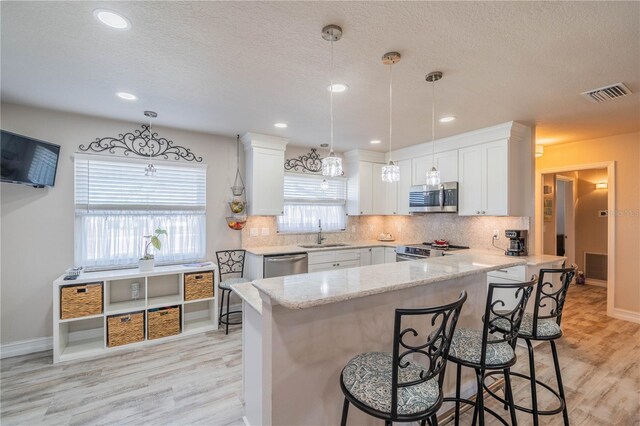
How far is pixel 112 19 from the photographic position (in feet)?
5.68

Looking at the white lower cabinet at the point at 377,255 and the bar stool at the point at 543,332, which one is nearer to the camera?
the bar stool at the point at 543,332

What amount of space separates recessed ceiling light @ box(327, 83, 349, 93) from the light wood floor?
2.73m

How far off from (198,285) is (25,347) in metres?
1.80

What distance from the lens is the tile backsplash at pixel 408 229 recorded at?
169 inches

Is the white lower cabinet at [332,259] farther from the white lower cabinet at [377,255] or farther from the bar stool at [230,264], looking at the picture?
the bar stool at [230,264]

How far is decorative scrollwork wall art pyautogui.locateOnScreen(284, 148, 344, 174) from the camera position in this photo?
489 centimetres

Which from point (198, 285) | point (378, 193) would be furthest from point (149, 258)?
point (378, 193)

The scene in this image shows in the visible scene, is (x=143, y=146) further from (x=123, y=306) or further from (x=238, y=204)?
(x=123, y=306)

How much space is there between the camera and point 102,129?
355cm

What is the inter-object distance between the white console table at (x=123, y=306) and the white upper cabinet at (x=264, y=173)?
3.54ft

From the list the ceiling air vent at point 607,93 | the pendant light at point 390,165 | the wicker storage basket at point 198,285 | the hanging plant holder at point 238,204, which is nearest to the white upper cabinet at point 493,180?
the ceiling air vent at point 607,93

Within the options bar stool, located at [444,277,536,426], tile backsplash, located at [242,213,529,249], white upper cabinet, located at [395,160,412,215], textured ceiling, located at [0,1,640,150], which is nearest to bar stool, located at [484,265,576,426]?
bar stool, located at [444,277,536,426]

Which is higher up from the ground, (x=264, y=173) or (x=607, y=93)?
(x=607, y=93)

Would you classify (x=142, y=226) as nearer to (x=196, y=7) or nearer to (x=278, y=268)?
(x=278, y=268)
